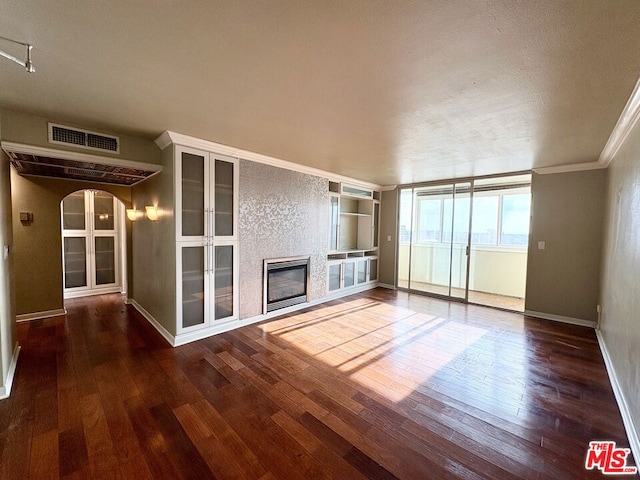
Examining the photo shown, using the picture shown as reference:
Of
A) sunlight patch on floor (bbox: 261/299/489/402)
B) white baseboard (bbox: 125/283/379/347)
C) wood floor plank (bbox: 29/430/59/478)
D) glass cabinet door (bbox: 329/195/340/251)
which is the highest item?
glass cabinet door (bbox: 329/195/340/251)

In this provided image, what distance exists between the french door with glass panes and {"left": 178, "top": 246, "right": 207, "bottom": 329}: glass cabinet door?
3.56 meters

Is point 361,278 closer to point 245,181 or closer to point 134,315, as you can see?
point 245,181

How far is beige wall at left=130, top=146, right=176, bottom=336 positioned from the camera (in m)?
3.27

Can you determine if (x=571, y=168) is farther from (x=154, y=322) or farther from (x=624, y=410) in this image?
(x=154, y=322)

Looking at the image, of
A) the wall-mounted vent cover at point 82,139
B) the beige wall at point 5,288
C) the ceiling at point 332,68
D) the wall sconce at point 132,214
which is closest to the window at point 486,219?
the ceiling at point 332,68

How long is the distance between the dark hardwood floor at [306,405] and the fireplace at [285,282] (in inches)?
25.9

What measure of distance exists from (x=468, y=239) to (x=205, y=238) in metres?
4.85

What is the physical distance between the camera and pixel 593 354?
316 centimetres

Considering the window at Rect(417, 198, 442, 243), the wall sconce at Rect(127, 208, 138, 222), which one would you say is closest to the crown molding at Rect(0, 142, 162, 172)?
the wall sconce at Rect(127, 208, 138, 222)

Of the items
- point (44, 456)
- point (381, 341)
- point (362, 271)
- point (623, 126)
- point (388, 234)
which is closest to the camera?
point (44, 456)

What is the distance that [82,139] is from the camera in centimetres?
287

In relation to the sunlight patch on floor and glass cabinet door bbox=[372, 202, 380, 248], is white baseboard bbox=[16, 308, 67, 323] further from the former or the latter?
glass cabinet door bbox=[372, 202, 380, 248]

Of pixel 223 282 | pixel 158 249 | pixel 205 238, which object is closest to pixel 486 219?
pixel 223 282

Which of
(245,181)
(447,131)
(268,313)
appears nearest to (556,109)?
(447,131)
